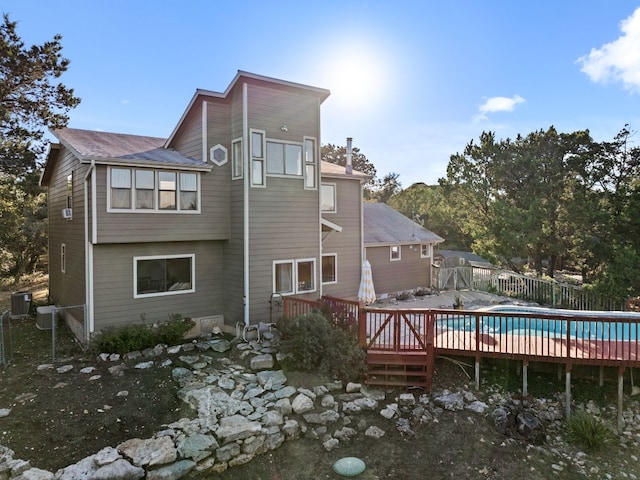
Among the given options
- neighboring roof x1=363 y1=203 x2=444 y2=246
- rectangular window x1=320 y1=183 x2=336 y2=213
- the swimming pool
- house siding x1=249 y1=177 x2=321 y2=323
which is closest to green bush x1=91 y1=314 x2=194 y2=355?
house siding x1=249 y1=177 x2=321 y2=323

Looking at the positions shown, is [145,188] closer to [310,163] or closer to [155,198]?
[155,198]

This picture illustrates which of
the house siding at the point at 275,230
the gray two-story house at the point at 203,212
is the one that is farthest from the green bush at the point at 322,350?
the gray two-story house at the point at 203,212

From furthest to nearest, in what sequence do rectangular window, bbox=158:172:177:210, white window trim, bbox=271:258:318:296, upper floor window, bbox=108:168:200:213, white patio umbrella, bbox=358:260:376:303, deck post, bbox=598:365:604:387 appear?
white patio umbrella, bbox=358:260:376:303, white window trim, bbox=271:258:318:296, rectangular window, bbox=158:172:177:210, upper floor window, bbox=108:168:200:213, deck post, bbox=598:365:604:387

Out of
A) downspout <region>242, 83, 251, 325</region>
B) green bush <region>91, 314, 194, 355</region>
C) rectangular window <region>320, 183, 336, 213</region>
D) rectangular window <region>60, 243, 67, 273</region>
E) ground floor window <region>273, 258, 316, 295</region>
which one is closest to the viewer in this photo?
green bush <region>91, 314, 194, 355</region>

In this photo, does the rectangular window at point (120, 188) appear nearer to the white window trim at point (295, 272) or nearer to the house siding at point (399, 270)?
the white window trim at point (295, 272)

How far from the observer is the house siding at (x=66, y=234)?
11719mm

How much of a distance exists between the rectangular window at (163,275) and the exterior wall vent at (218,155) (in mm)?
3002

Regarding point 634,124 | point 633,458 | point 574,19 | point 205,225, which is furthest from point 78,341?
point 634,124

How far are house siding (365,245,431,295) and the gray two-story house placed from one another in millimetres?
5606

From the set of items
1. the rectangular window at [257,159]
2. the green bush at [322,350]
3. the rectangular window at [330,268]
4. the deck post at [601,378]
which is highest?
the rectangular window at [257,159]

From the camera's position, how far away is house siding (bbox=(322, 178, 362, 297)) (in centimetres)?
1583

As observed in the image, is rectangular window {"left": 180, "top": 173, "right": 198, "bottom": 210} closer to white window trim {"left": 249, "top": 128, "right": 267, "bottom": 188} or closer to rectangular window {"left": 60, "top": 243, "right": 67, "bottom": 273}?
white window trim {"left": 249, "top": 128, "right": 267, "bottom": 188}

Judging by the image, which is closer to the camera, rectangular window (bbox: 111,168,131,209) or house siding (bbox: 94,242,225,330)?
rectangular window (bbox: 111,168,131,209)

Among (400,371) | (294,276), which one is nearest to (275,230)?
(294,276)
